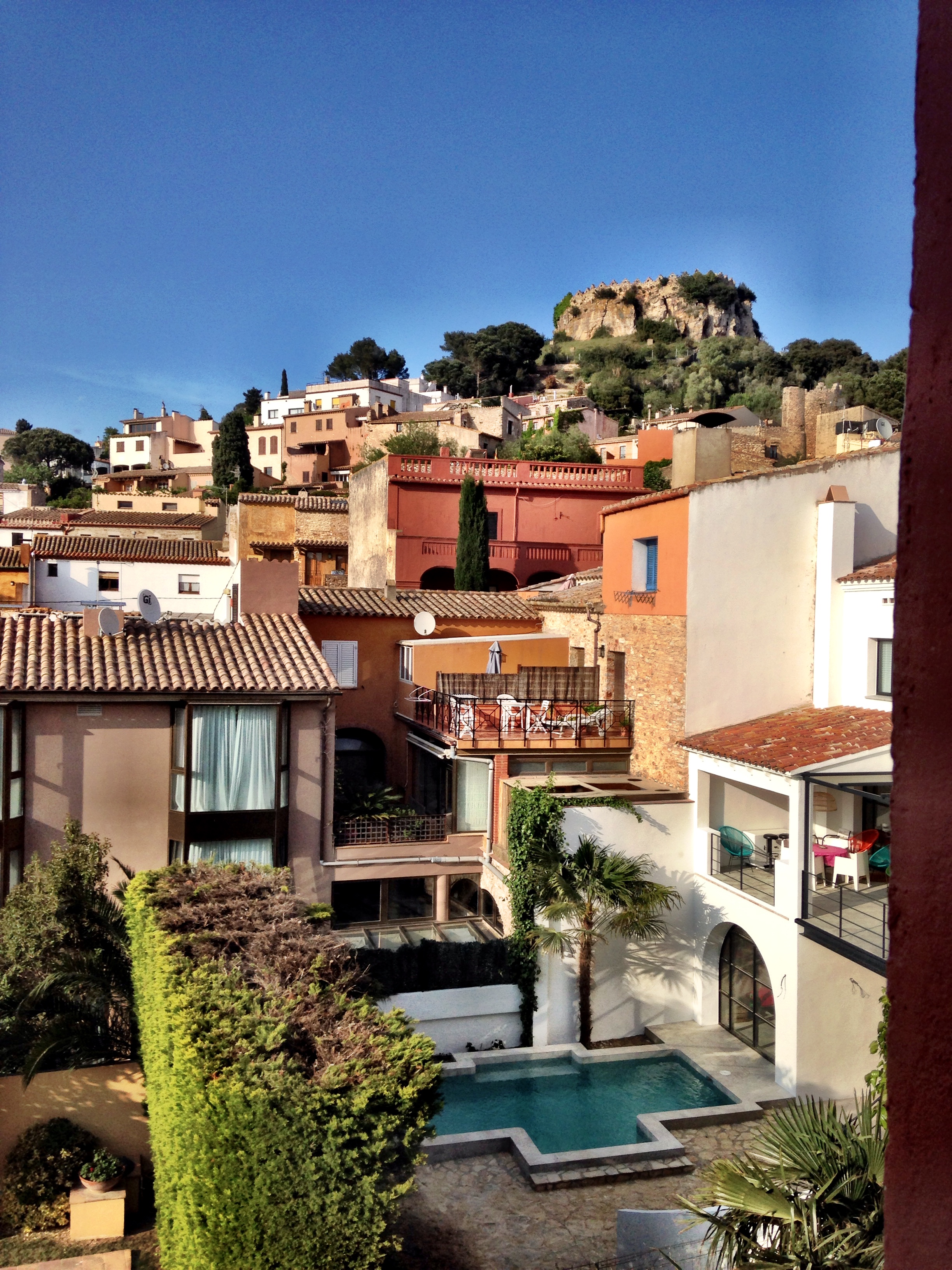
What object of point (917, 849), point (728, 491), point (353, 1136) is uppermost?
point (728, 491)

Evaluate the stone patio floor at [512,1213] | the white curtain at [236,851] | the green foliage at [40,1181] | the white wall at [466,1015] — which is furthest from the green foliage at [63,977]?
the white wall at [466,1015]

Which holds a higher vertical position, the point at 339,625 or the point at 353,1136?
the point at 339,625

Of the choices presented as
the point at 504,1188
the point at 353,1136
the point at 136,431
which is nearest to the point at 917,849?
the point at 353,1136

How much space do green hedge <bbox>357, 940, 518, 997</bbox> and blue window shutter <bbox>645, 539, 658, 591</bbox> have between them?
812 cm

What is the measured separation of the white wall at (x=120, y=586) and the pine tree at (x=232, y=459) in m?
24.6

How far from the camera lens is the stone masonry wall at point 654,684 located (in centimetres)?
1906

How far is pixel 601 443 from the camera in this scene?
2470 inches

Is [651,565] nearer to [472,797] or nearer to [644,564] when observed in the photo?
[644,564]

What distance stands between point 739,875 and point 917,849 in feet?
55.0

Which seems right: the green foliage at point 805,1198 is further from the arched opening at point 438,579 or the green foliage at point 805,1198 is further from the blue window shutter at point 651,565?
the arched opening at point 438,579

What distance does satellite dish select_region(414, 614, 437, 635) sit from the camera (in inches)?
977

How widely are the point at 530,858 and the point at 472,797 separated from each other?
3726mm

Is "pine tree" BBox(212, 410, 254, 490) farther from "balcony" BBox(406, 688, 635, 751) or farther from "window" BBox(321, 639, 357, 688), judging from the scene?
"balcony" BBox(406, 688, 635, 751)

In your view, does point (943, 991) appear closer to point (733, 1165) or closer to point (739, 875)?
point (733, 1165)
